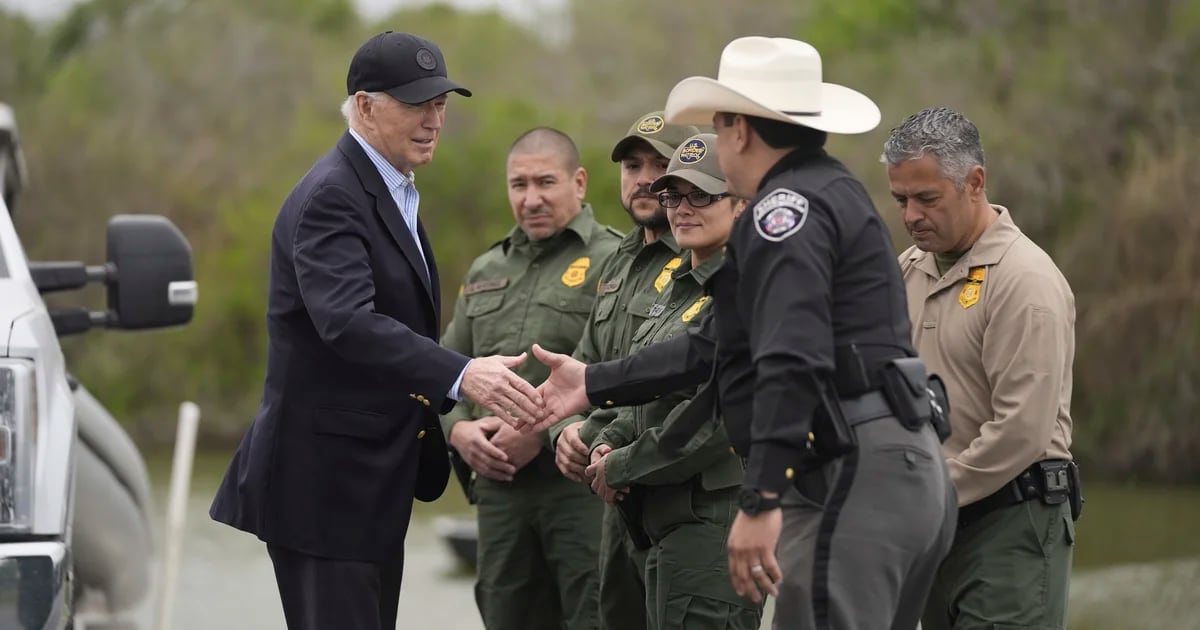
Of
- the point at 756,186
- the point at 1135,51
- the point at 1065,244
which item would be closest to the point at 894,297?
the point at 756,186

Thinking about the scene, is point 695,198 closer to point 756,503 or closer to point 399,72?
point 399,72

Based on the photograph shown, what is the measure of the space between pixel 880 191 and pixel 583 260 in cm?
1185

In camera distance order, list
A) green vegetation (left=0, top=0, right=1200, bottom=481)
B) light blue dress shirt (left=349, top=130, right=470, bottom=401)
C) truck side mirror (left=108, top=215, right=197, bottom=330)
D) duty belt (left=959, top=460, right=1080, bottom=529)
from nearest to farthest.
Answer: duty belt (left=959, top=460, right=1080, bottom=529)
light blue dress shirt (left=349, top=130, right=470, bottom=401)
truck side mirror (left=108, top=215, right=197, bottom=330)
green vegetation (left=0, top=0, right=1200, bottom=481)

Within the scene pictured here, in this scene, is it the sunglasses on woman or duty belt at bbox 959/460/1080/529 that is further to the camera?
the sunglasses on woman

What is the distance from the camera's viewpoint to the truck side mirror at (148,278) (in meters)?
5.63

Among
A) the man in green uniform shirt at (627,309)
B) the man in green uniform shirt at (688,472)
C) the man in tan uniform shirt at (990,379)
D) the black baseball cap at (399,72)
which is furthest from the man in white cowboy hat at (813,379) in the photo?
the man in green uniform shirt at (627,309)

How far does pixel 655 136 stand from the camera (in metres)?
5.68

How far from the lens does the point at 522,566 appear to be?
5938mm

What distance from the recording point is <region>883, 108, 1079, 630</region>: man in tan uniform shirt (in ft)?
14.7

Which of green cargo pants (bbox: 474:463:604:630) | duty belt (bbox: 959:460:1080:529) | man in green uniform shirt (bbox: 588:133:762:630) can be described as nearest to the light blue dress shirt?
man in green uniform shirt (bbox: 588:133:762:630)

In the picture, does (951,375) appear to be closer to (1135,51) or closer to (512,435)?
(512,435)

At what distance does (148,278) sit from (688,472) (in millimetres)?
2101

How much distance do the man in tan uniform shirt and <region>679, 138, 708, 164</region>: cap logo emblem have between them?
56 cm

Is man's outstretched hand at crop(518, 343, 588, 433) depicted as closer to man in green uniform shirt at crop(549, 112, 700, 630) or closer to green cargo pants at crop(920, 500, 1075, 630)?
man in green uniform shirt at crop(549, 112, 700, 630)
